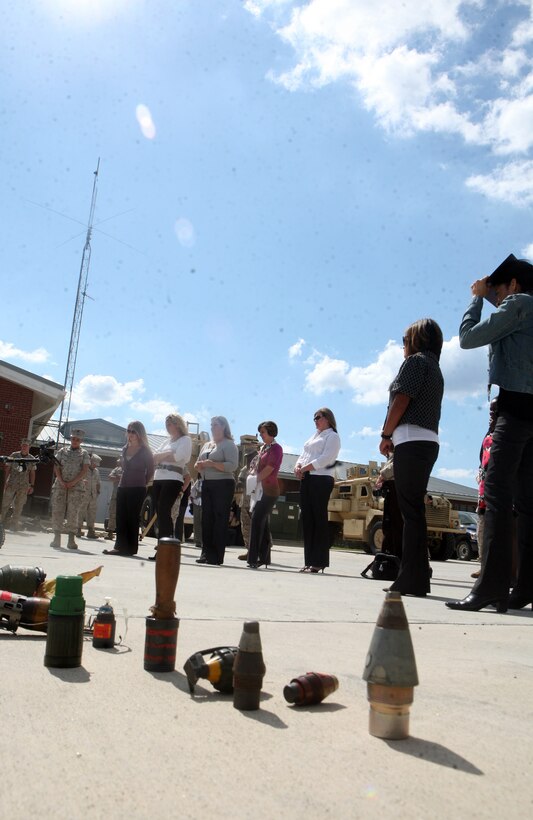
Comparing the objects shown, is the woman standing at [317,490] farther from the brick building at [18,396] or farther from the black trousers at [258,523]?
the brick building at [18,396]

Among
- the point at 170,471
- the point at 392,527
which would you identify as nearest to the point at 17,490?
the point at 170,471

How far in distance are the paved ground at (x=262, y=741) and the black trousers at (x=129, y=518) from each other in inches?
231

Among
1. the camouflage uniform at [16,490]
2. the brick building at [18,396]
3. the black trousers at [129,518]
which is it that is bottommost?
the black trousers at [129,518]

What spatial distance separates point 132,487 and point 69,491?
2068mm

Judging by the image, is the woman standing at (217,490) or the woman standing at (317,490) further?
the woman standing at (217,490)

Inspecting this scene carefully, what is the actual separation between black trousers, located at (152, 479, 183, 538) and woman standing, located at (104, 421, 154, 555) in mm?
326

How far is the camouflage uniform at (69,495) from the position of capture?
10.1 meters

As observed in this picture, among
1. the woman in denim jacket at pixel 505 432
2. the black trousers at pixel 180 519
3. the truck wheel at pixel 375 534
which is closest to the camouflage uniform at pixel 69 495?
the black trousers at pixel 180 519

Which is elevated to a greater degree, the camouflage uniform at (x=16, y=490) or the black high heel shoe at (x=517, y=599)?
the camouflage uniform at (x=16, y=490)

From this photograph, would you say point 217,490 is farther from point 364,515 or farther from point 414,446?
point 364,515

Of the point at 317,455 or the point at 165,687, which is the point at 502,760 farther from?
the point at 317,455

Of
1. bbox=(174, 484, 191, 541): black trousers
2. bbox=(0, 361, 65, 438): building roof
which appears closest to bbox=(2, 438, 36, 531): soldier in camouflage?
bbox=(174, 484, 191, 541): black trousers

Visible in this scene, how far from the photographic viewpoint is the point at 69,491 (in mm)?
10570

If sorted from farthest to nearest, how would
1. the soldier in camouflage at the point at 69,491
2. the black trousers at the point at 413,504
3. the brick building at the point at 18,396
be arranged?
the brick building at the point at 18,396
the soldier in camouflage at the point at 69,491
the black trousers at the point at 413,504
